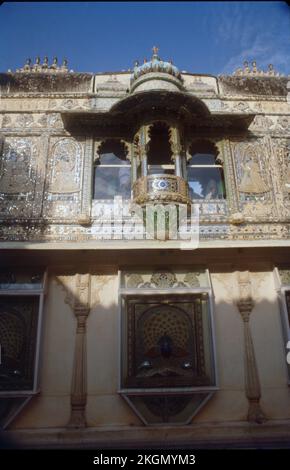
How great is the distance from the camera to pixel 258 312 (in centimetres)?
613

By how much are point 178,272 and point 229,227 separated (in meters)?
1.40

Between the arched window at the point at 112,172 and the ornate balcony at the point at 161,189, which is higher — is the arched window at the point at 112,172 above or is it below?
above

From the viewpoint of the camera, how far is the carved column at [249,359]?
5.58 m

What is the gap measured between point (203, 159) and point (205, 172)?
1.02 ft

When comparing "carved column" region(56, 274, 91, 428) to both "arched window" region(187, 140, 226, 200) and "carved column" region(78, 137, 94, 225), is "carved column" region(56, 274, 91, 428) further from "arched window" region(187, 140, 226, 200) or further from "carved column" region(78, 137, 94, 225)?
"arched window" region(187, 140, 226, 200)

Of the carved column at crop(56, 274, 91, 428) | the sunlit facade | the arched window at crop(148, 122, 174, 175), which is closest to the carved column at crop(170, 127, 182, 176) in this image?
the sunlit facade

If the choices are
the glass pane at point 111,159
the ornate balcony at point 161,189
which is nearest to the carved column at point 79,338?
the ornate balcony at point 161,189

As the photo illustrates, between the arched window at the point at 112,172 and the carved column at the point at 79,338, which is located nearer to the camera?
the carved column at the point at 79,338

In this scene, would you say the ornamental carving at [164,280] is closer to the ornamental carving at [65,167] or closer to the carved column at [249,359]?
the carved column at [249,359]

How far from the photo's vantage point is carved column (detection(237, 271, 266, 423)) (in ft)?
18.3

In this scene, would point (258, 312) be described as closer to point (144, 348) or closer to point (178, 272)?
point (178, 272)

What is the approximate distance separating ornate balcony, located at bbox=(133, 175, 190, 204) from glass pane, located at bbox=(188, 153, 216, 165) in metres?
1.15
